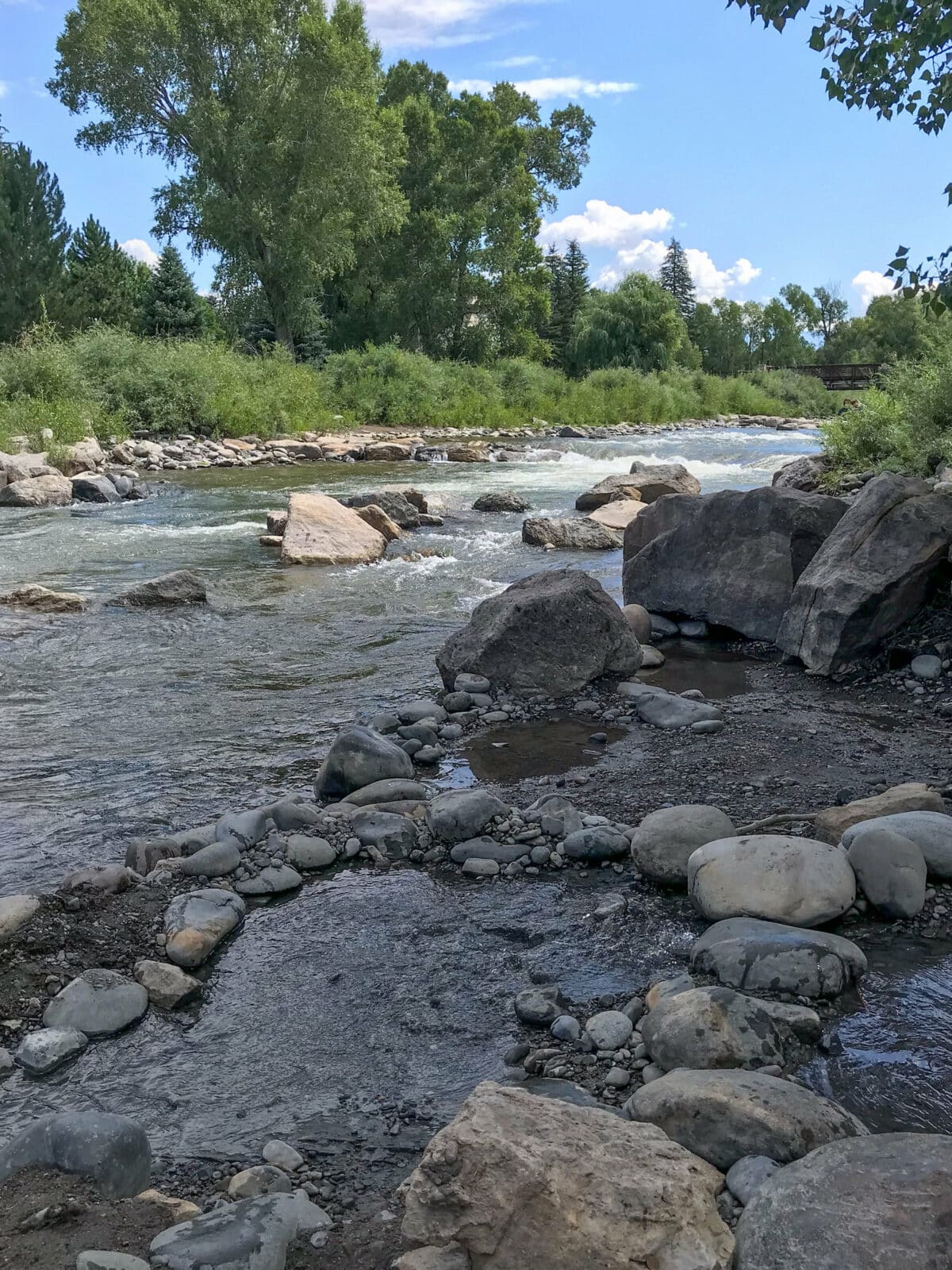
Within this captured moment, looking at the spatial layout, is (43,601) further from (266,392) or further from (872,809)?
(266,392)

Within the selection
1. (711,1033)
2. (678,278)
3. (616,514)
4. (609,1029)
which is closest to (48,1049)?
(609,1029)

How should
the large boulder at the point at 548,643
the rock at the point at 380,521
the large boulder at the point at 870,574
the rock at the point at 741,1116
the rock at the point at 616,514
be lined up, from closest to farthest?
the rock at the point at 741,1116 → the large boulder at the point at 548,643 → the large boulder at the point at 870,574 → the rock at the point at 380,521 → the rock at the point at 616,514

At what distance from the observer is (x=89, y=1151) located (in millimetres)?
2455

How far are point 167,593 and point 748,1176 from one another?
7964 mm

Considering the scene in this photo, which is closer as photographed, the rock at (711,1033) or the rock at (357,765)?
the rock at (711,1033)

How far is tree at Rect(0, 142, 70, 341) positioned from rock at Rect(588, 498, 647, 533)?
2667 cm

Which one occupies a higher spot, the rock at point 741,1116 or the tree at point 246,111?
the tree at point 246,111

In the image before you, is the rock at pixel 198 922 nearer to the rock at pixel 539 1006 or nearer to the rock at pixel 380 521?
the rock at pixel 539 1006

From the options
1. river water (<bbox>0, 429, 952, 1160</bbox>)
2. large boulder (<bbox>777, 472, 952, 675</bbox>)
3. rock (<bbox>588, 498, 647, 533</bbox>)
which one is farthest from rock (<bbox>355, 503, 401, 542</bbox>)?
large boulder (<bbox>777, 472, 952, 675</bbox>)

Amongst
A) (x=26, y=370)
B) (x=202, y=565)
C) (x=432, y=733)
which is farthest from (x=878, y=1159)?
(x=26, y=370)

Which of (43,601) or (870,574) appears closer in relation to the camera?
(870,574)

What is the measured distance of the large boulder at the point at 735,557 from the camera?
7559 mm

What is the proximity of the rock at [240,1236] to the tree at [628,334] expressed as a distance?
5458 cm

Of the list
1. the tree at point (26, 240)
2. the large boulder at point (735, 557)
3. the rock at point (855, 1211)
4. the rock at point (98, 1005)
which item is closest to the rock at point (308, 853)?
the rock at point (98, 1005)
